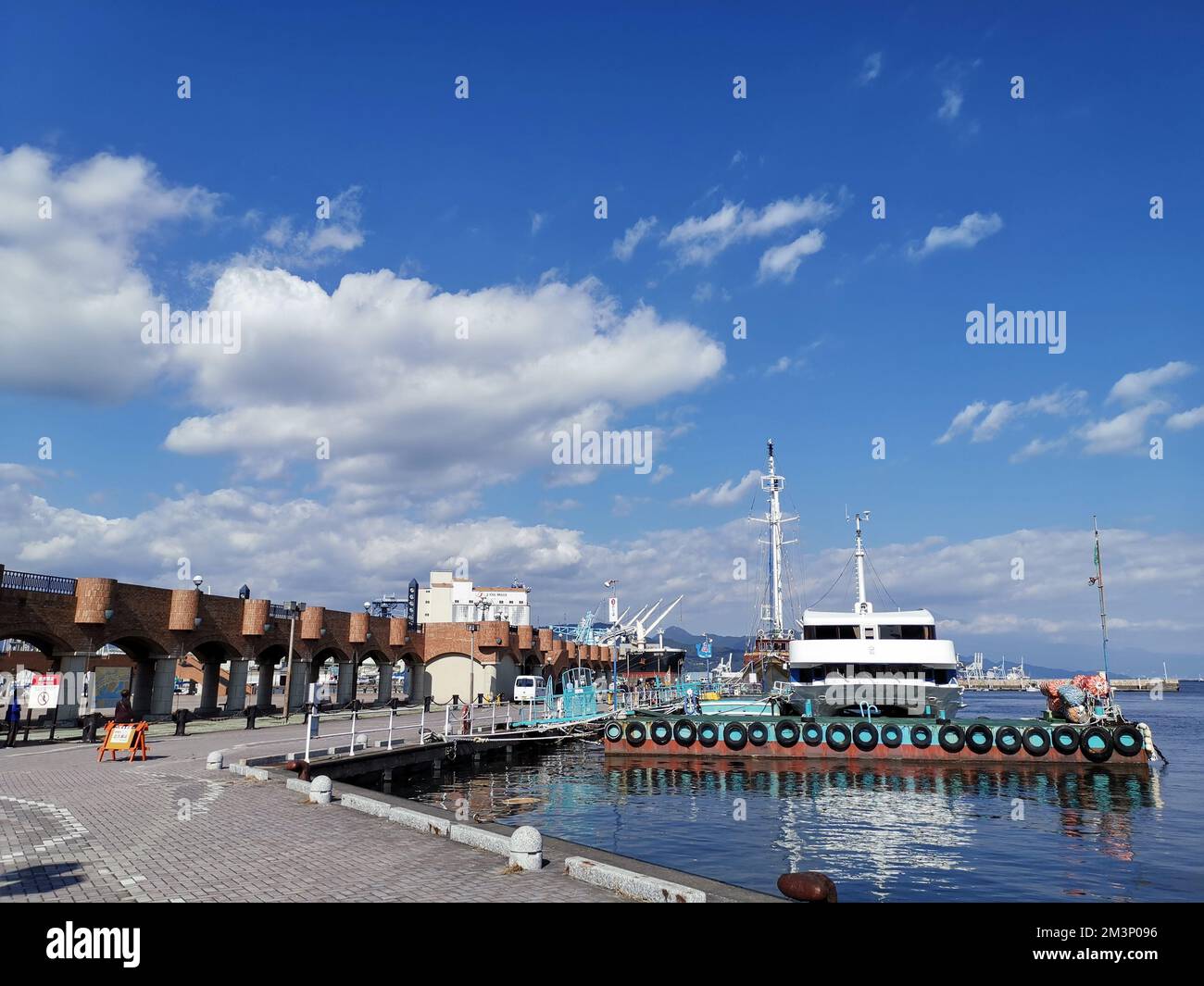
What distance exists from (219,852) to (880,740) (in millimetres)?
31858

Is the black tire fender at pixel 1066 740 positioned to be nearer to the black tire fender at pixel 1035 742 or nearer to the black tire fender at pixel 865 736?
the black tire fender at pixel 1035 742

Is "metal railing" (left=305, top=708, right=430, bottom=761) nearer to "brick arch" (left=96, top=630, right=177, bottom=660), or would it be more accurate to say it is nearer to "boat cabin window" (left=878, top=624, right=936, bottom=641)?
"brick arch" (left=96, top=630, right=177, bottom=660)

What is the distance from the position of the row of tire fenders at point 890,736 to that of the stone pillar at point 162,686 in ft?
78.5

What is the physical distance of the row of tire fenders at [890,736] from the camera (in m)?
36.2

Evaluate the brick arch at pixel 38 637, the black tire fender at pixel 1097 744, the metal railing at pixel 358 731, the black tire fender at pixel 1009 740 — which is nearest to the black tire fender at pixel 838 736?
the black tire fender at pixel 1009 740

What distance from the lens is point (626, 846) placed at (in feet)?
69.5

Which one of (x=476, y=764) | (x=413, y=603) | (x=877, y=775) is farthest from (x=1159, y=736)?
(x=413, y=603)

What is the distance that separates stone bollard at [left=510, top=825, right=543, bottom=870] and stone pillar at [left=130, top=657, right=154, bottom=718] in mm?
39008

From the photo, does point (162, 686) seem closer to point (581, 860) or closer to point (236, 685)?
point (236, 685)

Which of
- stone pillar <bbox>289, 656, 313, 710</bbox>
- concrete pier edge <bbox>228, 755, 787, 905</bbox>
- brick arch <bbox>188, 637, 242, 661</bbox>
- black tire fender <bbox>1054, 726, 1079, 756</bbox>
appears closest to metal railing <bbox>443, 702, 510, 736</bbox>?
stone pillar <bbox>289, 656, 313, 710</bbox>

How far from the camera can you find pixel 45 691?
1380 inches
